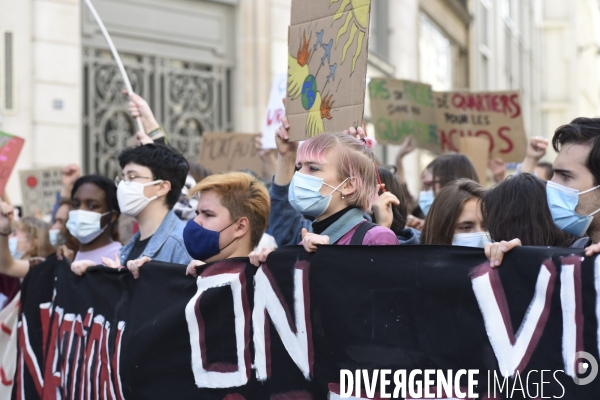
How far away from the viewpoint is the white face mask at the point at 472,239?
4.34 m

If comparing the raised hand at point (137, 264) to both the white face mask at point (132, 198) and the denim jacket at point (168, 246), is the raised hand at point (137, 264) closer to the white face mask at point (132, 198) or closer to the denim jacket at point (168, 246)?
the denim jacket at point (168, 246)

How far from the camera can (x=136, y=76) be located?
11406mm

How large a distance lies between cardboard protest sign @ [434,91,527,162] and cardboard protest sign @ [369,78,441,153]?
13cm

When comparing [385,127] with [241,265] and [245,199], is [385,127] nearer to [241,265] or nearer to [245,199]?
[245,199]

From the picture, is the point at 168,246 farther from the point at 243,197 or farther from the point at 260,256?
the point at 260,256

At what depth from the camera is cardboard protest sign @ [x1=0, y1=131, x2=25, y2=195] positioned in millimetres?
6184

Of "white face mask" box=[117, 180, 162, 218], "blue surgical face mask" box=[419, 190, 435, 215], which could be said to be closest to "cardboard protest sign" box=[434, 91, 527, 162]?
"blue surgical face mask" box=[419, 190, 435, 215]

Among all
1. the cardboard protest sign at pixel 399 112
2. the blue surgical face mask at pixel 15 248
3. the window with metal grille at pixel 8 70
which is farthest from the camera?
the window with metal grille at pixel 8 70

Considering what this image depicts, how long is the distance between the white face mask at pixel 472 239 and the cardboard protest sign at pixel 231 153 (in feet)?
11.4

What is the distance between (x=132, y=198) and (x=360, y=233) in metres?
1.62

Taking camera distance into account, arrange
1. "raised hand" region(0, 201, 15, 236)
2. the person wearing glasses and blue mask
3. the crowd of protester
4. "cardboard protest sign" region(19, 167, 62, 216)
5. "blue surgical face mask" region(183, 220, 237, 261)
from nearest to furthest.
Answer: the crowd of protester
"blue surgical face mask" region(183, 220, 237, 261)
the person wearing glasses and blue mask
"raised hand" region(0, 201, 15, 236)
"cardboard protest sign" region(19, 167, 62, 216)

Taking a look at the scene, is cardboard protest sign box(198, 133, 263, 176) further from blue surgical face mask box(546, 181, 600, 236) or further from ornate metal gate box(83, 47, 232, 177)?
blue surgical face mask box(546, 181, 600, 236)

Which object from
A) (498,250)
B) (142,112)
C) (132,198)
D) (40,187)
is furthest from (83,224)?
(40,187)

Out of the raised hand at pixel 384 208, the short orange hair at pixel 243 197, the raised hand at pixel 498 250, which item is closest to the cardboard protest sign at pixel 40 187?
the short orange hair at pixel 243 197
